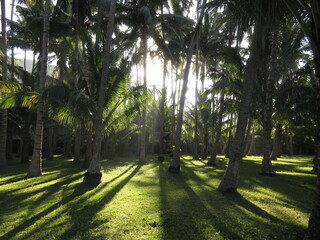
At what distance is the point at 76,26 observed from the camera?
535 inches

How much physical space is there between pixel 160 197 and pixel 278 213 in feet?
10.6

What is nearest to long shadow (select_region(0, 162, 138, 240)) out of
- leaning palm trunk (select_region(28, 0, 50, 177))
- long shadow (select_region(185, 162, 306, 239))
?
leaning palm trunk (select_region(28, 0, 50, 177))

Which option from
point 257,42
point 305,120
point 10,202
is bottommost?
point 10,202

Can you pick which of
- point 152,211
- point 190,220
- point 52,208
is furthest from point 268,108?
point 52,208

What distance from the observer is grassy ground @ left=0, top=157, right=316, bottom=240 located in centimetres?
418

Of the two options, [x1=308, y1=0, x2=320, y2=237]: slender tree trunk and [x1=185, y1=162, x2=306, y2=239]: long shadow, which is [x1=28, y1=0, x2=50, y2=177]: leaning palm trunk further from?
[x1=308, y1=0, x2=320, y2=237]: slender tree trunk

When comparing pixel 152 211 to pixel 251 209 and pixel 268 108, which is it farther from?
pixel 268 108

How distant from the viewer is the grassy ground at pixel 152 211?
418 centimetres

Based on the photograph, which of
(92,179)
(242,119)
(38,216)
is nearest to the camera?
(38,216)

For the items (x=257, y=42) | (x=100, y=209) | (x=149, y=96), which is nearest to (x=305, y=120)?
(x=257, y=42)

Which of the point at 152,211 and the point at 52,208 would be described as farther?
the point at 52,208

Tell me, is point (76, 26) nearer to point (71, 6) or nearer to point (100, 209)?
point (71, 6)

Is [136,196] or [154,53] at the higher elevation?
[154,53]

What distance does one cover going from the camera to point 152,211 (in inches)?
209
